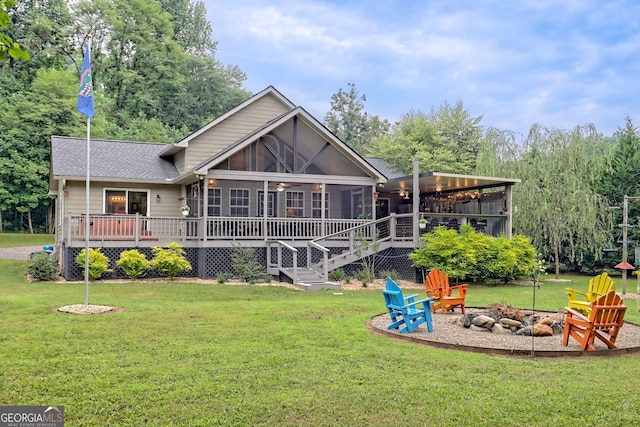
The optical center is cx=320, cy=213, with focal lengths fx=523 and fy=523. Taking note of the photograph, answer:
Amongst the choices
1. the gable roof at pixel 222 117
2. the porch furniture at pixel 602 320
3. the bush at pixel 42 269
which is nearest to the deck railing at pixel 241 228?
the bush at pixel 42 269

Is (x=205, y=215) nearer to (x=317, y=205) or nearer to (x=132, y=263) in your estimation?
(x=132, y=263)

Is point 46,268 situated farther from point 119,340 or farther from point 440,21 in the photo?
point 440,21

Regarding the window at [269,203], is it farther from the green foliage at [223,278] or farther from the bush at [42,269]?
the bush at [42,269]

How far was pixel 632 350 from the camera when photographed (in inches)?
279

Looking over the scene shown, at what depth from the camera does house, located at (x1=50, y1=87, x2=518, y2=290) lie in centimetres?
1747

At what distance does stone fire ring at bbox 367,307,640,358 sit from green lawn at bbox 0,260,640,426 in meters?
0.23

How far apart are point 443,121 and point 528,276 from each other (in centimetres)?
1837

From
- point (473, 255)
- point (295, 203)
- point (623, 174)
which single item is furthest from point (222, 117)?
point (623, 174)

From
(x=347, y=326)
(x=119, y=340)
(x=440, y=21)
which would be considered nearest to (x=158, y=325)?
(x=119, y=340)

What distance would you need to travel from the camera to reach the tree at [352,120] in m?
63.6

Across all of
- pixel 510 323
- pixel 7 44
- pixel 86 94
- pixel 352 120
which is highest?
pixel 352 120

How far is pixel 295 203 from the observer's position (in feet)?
66.9

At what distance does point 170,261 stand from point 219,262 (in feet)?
6.03

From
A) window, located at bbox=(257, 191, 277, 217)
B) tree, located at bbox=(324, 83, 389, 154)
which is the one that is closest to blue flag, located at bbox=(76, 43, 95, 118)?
window, located at bbox=(257, 191, 277, 217)
